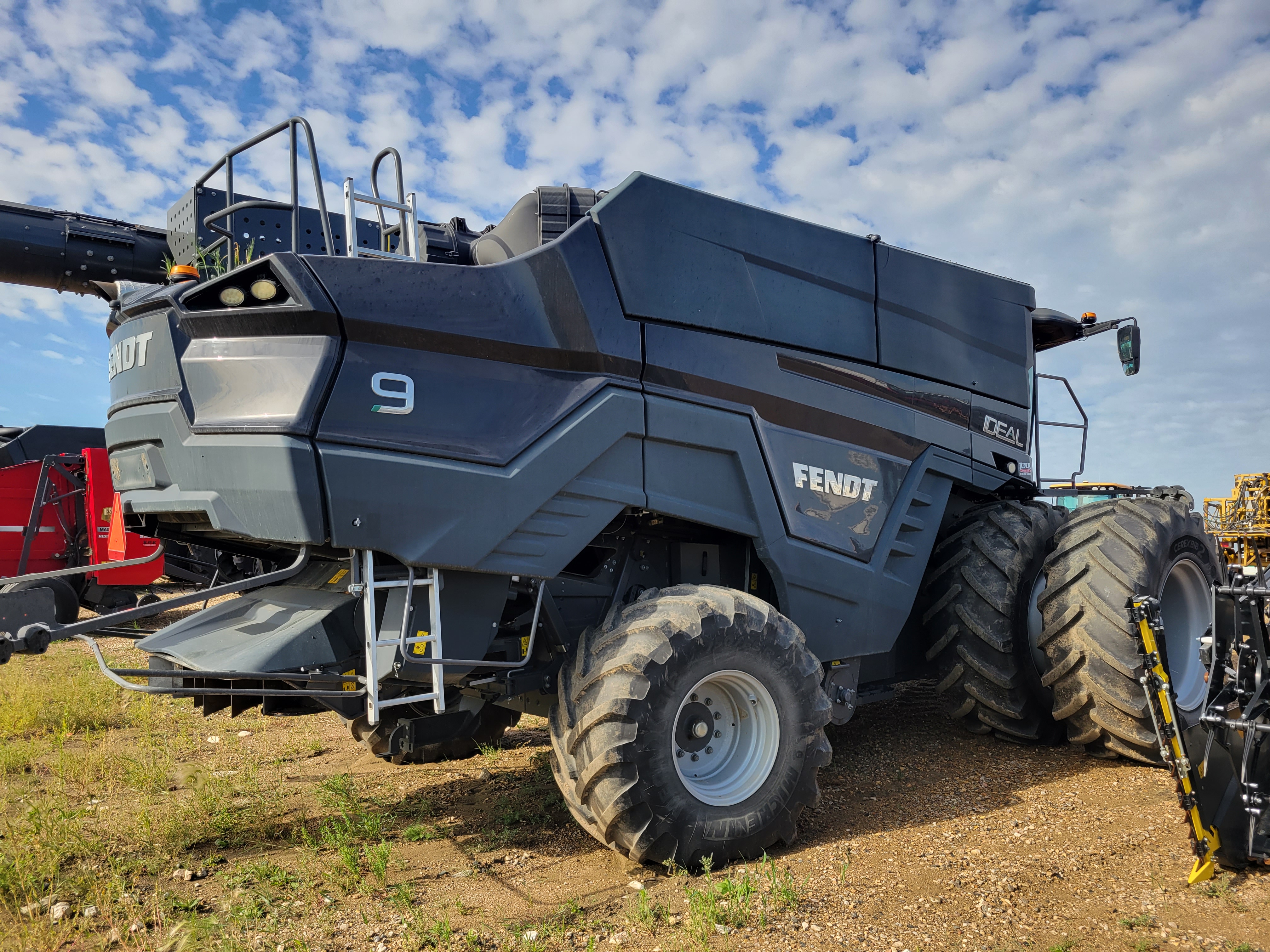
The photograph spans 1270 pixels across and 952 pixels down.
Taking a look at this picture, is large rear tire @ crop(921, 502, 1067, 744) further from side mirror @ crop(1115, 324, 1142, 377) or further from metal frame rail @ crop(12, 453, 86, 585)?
metal frame rail @ crop(12, 453, 86, 585)

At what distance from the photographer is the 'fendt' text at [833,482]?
4.52 metres

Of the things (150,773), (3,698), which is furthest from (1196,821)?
(3,698)

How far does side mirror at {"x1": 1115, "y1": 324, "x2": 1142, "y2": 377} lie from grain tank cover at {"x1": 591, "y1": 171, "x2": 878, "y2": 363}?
2.73 m

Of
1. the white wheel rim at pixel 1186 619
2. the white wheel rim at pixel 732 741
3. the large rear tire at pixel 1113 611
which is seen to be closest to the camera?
the white wheel rim at pixel 732 741

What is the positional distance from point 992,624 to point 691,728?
2352 mm

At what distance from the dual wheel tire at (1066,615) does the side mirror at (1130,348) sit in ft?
3.93

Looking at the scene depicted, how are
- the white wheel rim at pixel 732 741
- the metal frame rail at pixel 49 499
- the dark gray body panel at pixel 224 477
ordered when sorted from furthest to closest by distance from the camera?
the metal frame rail at pixel 49 499, the white wheel rim at pixel 732 741, the dark gray body panel at pixel 224 477

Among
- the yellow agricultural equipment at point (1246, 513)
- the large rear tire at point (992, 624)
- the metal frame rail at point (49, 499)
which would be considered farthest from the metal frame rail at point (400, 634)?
the yellow agricultural equipment at point (1246, 513)

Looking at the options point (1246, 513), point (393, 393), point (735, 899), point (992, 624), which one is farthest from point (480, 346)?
point (1246, 513)

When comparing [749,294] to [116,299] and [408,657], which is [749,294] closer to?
[408,657]

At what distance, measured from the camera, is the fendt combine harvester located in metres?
3.40

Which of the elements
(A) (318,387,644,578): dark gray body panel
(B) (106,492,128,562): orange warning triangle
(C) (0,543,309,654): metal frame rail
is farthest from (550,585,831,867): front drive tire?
(B) (106,492,128,562): orange warning triangle

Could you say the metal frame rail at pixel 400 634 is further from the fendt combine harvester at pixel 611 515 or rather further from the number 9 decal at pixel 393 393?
the number 9 decal at pixel 393 393

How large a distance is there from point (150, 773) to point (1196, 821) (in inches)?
209
